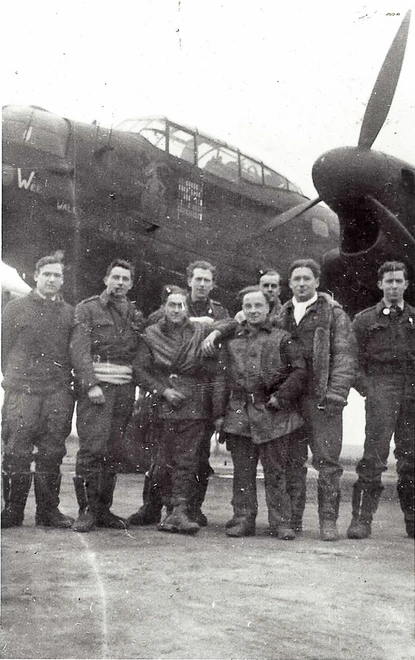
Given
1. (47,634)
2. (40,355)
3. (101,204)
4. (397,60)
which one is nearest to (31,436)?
(40,355)

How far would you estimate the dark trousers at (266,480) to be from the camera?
4.85m

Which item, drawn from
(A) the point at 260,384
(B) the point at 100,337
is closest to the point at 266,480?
(A) the point at 260,384

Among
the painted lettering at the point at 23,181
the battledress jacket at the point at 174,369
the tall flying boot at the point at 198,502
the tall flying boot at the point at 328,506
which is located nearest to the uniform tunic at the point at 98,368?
the battledress jacket at the point at 174,369

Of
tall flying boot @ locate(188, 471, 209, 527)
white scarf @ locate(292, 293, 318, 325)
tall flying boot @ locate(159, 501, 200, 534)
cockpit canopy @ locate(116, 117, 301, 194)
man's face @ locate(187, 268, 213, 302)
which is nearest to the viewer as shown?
tall flying boot @ locate(159, 501, 200, 534)

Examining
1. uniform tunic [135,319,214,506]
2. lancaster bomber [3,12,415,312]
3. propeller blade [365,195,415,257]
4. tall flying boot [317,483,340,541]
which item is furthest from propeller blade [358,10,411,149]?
tall flying boot [317,483,340,541]

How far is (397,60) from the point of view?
5.53 meters

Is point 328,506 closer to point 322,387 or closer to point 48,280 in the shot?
point 322,387

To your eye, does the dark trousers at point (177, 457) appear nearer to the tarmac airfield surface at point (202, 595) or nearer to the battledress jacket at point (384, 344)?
the tarmac airfield surface at point (202, 595)

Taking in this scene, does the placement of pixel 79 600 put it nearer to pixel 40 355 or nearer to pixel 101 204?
pixel 40 355

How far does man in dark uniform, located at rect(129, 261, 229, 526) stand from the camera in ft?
16.3

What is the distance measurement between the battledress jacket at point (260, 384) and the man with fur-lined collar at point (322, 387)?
163 mm

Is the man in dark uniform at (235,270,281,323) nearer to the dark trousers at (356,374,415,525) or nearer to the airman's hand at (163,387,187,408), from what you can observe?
the dark trousers at (356,374,415,525)

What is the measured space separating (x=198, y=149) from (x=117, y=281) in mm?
2660

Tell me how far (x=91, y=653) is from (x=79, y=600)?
19.7 inches
